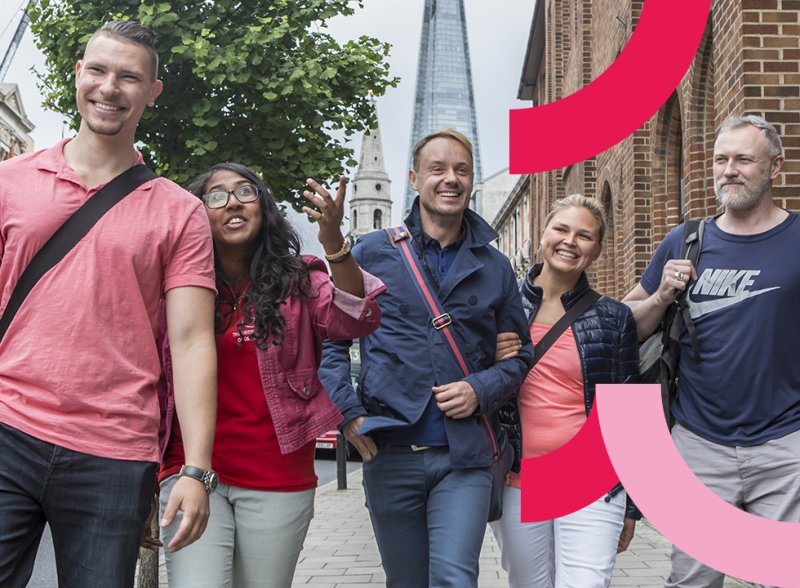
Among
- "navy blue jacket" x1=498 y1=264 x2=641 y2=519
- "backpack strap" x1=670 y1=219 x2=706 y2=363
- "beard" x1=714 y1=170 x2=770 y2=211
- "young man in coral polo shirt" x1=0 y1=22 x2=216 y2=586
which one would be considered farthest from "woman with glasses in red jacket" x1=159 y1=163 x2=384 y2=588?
"beard" x1=714 y1=170 x2=770 y2=211

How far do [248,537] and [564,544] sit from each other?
1345 millimetres

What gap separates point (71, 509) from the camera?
106 inches

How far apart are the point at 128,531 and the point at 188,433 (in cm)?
31

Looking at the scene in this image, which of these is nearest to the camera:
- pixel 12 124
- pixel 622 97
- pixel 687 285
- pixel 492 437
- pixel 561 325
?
pixel 492 437

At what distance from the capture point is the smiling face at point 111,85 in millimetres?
2898

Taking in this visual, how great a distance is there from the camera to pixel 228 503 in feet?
10.8

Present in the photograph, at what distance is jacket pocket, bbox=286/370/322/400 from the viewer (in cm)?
338

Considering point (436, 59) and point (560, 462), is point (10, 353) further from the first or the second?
point (436, 59)

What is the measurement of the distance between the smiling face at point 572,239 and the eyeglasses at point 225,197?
53.6 inches

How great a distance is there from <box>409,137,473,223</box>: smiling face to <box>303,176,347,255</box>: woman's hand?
64 centimetres

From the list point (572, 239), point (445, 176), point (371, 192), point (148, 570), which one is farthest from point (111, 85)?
point (371, 192)

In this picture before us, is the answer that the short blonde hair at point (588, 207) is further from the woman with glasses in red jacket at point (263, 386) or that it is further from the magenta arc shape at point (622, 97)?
the woman with glasses in red jacket at point (263, 386)

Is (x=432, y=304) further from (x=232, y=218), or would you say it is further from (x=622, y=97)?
(x=622, y=97)

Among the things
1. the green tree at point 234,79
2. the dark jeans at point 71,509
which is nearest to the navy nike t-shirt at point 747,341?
the dark jeans at point 71,509
